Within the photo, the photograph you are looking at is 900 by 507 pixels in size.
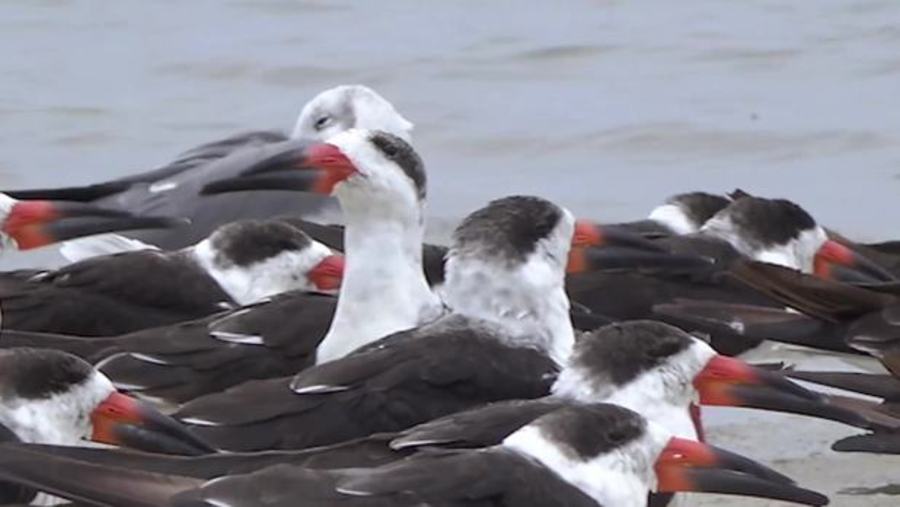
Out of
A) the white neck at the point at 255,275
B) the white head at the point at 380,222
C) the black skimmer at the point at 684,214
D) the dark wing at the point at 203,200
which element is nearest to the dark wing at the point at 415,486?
the white head at the point at 380,222

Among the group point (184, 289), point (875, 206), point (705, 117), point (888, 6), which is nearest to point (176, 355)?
point (184, 289)

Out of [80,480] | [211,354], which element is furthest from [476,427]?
[211,354]

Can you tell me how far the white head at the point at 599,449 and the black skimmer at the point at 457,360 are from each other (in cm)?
106

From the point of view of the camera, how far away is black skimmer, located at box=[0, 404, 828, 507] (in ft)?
18.0

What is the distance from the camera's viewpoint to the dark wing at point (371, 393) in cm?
681

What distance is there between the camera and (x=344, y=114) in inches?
429

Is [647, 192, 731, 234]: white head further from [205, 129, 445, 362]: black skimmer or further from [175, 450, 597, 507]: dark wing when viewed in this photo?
[175, 450, 597, 507]: dark wing

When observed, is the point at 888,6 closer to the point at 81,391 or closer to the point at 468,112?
the point at 468,112

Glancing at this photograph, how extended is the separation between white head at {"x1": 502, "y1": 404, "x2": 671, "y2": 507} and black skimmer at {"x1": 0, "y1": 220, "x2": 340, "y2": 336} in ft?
8.60

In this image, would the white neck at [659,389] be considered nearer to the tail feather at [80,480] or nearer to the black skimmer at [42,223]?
the tail feather at [80,480]

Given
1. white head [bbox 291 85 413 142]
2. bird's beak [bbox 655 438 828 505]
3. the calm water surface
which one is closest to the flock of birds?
bird's beak [bbox 655 438 828 505]

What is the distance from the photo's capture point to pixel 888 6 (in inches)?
611

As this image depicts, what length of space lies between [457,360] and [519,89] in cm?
720

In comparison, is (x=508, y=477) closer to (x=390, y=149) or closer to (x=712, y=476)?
(x=712, y=476)
